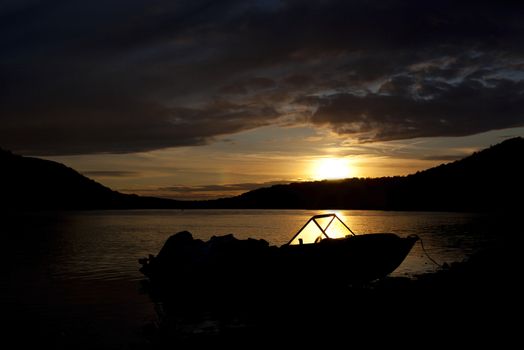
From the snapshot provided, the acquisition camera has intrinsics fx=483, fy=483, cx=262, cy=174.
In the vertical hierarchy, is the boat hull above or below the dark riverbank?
above

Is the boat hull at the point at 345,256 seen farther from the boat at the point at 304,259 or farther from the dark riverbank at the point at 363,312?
the dark riverbank at the point at 363,312

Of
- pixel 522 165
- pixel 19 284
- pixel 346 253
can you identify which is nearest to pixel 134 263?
pixel 19 284

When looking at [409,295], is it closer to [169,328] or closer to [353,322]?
[353,322]

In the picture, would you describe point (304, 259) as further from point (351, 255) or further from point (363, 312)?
point (363, 312)

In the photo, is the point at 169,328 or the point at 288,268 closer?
the point at 169,328

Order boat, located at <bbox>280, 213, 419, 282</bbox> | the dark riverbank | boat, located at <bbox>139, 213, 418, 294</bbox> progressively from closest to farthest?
the dark riverbank, boat, located at <bbox>280, 213, 419, 282</bbox>, boat, located at <bbox>139, 213, 418, 294</bbox>

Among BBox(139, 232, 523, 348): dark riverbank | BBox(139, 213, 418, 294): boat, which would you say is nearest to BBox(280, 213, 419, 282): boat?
BBox(139, 213, 418, 294): boat

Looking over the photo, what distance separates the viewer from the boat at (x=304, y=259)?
20797mm

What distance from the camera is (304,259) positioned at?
21.0 m

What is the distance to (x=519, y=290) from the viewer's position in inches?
615

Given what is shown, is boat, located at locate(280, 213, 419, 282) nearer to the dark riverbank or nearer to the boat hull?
the boat hull

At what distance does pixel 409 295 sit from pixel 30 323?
1448 centimetres

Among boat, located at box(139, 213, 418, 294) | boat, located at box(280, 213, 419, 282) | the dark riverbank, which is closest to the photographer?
the dark riverbank

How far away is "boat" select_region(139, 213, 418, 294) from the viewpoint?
20.8 meters
